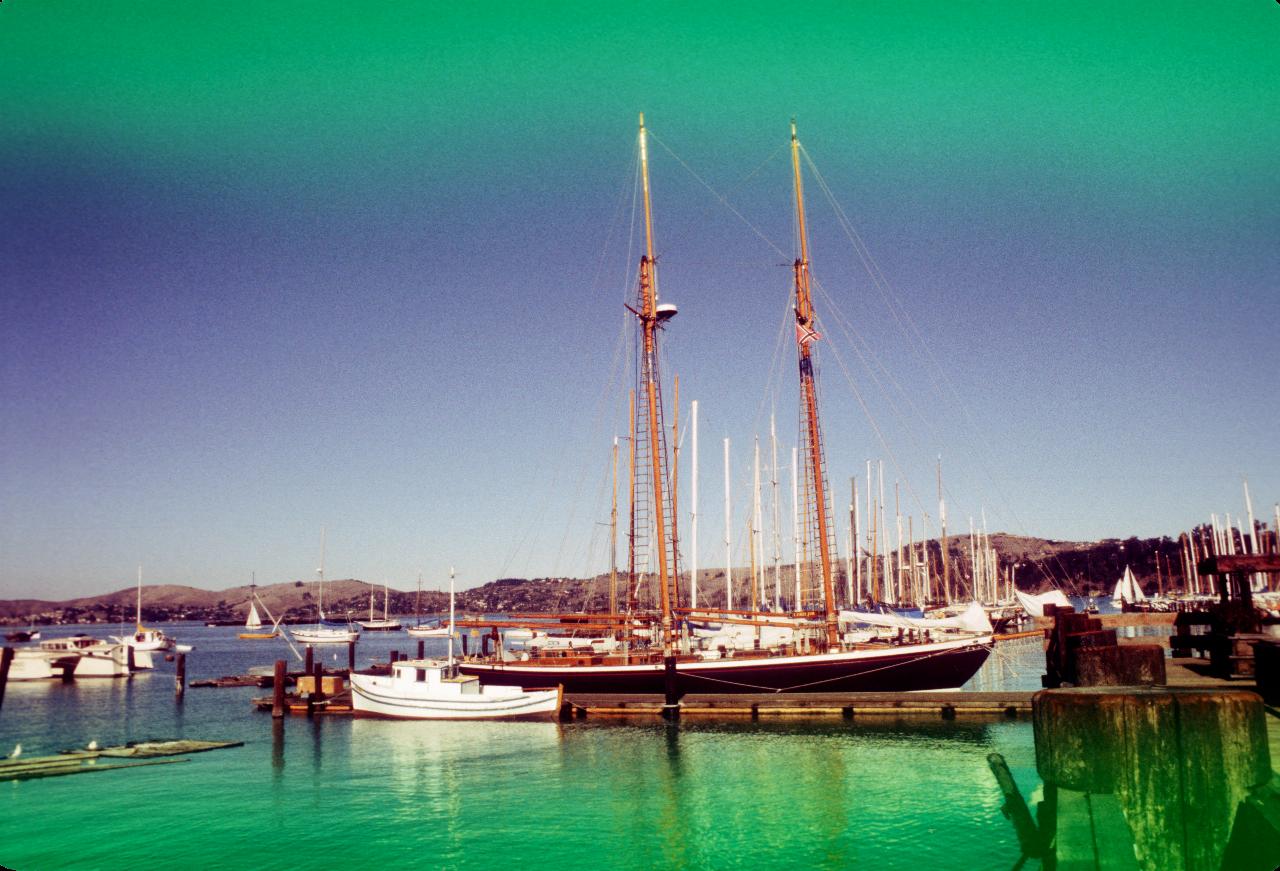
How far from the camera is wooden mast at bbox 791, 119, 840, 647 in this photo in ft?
137

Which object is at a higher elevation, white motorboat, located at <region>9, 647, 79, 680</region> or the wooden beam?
the wooden beam

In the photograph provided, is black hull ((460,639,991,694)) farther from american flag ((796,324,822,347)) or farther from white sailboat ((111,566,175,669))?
white sailboat ((111,566,175,669))

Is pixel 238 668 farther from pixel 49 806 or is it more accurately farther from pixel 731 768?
pixel 731 768

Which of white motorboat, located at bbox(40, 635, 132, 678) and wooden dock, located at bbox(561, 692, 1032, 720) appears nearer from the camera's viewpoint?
wooden dock, located at bbox(561, 692, 1032, 720)

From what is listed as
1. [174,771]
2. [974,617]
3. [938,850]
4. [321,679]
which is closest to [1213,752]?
[938,850]

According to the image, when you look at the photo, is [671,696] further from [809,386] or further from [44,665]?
[44,665]

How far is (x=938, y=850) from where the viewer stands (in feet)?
58.2

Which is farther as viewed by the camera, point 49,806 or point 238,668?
point 238,668

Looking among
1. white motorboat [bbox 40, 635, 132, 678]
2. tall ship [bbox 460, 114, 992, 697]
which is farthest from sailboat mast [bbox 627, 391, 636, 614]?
white motorboat [bbox 40, 635, 132, 678]

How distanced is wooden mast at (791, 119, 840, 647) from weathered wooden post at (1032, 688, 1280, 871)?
35820 mm

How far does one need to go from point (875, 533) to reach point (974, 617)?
54.2 m

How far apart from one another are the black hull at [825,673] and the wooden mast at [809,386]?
2.08m

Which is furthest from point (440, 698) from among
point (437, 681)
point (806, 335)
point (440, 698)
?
point (806, 335)

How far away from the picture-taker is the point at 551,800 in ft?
79.3
